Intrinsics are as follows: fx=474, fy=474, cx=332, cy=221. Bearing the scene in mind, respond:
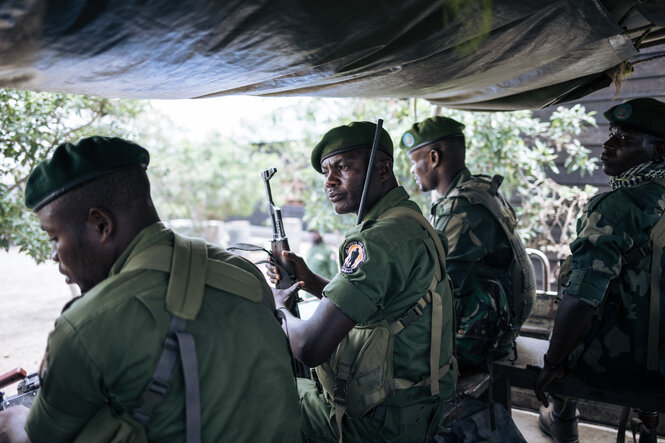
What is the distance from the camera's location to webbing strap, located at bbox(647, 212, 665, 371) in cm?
260

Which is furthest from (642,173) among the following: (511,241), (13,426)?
(13,426)

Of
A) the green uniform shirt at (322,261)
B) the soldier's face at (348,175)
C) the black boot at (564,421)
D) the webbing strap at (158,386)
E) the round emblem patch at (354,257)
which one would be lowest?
the black boot at (564,421)

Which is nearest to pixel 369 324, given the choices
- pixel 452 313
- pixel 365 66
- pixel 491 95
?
pixel 452 313

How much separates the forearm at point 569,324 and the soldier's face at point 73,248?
2362 millimetres

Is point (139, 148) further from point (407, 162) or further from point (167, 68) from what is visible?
point (407, 162)

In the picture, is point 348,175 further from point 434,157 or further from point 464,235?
point 434,157

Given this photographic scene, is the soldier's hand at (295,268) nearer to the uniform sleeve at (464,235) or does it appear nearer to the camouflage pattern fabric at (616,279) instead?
the uniform sleeve at (464,235)

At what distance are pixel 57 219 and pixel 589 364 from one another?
2908mm

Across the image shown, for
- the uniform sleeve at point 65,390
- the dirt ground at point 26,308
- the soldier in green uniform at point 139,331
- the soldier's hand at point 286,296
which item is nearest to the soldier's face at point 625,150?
the soldier's hand at point 286,296

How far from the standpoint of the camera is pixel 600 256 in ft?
8.53

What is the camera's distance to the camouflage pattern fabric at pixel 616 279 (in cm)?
259

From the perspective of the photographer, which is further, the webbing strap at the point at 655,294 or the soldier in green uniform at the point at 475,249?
the soldier in green uniform at the point at 475,249

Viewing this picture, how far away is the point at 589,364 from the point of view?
9.37 feet

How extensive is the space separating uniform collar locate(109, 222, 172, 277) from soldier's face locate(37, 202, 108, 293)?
7 cm
